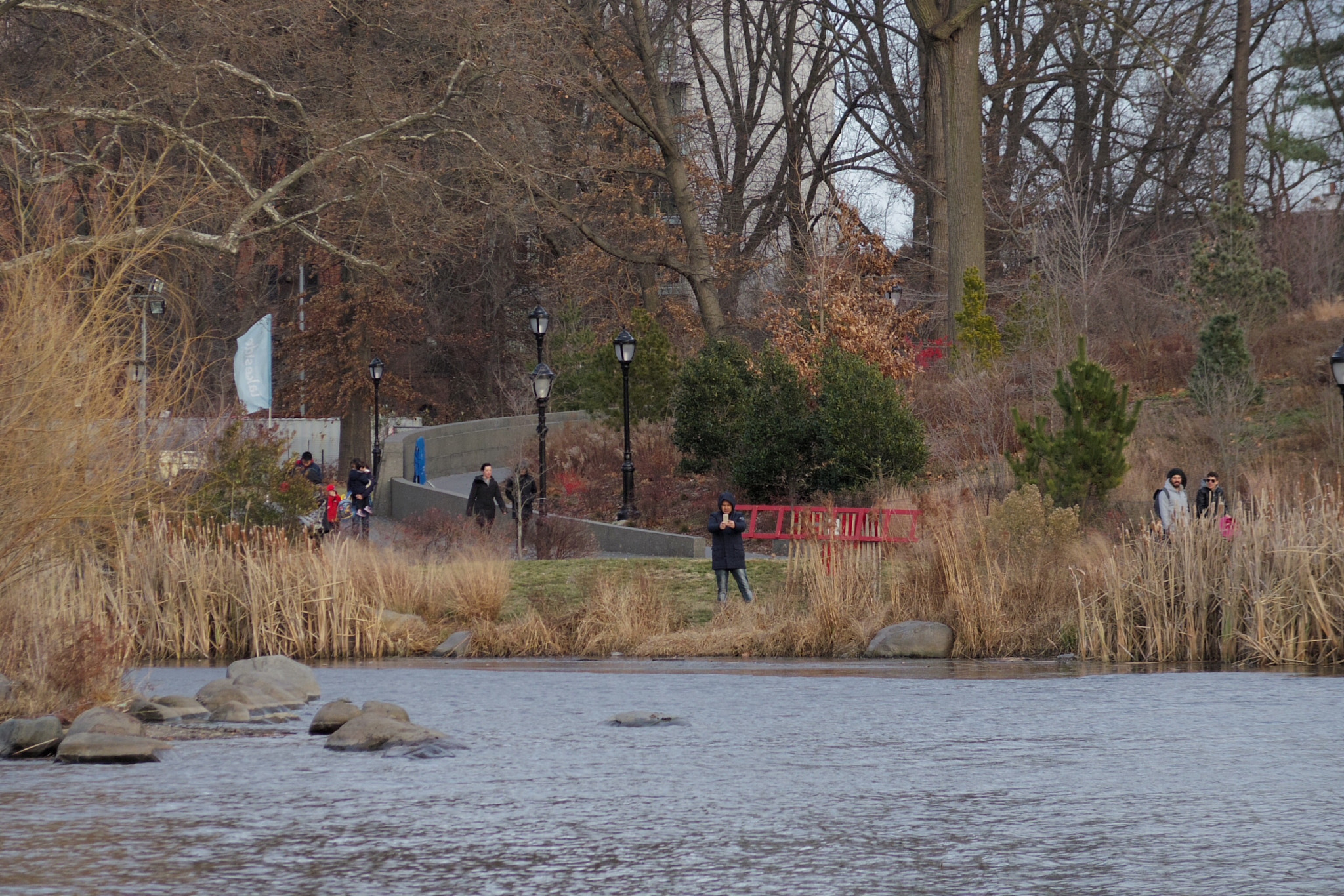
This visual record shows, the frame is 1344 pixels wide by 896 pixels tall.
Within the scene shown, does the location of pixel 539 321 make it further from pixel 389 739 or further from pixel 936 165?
pixel 389 739

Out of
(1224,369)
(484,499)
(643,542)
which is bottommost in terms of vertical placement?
(643,542)

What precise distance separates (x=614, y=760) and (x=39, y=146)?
1514 centimetres

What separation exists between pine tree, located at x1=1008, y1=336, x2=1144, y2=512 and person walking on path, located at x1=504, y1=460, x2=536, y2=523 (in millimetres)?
7414

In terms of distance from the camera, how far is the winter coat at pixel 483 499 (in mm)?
26750

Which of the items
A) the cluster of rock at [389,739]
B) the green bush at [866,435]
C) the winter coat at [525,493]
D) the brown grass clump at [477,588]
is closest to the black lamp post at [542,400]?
the winter coat at [525,493]

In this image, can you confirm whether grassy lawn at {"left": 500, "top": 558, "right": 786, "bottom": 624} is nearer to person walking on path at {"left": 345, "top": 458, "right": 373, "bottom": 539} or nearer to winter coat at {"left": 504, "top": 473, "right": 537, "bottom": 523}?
winter coat at {"left": 504, "top": 473, "right": 537, "bottom": 523}

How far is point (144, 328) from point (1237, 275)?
76.1ft

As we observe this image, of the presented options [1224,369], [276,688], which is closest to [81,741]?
[276,688]

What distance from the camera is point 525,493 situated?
27.2m

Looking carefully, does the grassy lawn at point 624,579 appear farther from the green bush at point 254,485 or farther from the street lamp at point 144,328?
the street lamp at point 144,328

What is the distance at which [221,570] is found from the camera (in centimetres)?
1759

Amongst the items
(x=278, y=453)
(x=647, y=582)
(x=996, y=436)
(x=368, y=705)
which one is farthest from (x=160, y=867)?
(x=996, y=436)

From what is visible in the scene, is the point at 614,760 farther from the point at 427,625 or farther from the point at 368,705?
the point at 427,625

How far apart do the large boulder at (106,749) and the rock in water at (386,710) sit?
1.62m
